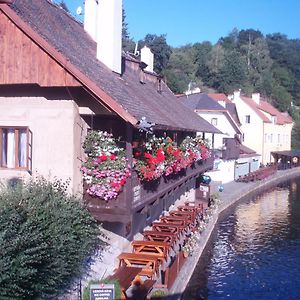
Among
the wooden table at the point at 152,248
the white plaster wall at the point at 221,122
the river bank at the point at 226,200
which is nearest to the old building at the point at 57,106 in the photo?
the wooden table at the point at 152,248

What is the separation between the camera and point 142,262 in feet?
47.0

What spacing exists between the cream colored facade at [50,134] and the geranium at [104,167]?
1.04ft

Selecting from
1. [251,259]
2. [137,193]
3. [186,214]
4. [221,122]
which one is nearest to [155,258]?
[137,193]

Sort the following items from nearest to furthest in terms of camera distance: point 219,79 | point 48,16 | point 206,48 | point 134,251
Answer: point 48,16 → point 134,251 → point 219,79 → point 206,48

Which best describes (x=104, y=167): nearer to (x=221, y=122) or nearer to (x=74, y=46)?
(x=74, y=46)

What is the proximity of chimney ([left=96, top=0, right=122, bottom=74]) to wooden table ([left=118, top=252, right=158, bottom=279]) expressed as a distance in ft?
19.3

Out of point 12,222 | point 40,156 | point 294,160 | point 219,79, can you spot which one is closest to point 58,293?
point 12,222

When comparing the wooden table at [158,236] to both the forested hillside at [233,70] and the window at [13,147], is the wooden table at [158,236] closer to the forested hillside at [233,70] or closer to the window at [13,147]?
the window at [13,147]

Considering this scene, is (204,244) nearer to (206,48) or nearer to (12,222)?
(12,222)

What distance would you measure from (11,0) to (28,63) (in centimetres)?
146

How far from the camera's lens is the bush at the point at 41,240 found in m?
7.75

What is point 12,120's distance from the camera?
1218 cm

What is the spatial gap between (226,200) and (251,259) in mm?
13992

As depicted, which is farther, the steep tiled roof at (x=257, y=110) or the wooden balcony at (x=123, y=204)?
the steep tiled roof at (x=257, y=110)
